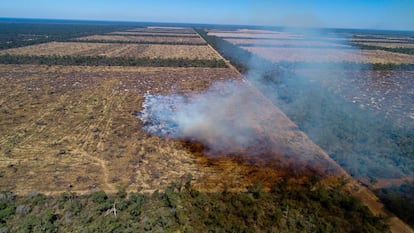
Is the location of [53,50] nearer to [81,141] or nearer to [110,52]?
[110,52]

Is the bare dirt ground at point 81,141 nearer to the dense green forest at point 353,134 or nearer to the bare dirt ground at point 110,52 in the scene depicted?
the dense green forest at point 353,134

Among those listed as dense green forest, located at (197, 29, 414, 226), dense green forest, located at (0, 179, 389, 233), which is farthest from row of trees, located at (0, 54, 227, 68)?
dense green forest, located at (0, 179, 389, 233)

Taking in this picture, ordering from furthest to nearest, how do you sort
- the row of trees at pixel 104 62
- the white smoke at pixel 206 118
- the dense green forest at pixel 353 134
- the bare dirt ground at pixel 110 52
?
the bare dirt ground at pixel 110 52, the row of trees at pixel 104 62, the white smoke at pixel 206 118, the dense green forest at pixel 353 134

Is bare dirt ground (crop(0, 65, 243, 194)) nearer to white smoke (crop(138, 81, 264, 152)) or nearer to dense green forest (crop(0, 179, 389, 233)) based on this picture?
dense green forest (crop(0, 179, 389, 233))

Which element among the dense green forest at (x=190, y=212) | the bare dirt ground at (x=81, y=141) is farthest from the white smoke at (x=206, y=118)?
the dense green forest at (x=190, y=212)

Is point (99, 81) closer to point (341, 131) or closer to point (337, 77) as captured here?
point (341, 131)

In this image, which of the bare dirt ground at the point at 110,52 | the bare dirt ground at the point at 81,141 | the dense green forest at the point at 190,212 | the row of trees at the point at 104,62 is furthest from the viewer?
the bare dirt ground at the point at 110,52

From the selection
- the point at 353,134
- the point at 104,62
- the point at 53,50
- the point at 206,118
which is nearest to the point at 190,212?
the point at 206,118

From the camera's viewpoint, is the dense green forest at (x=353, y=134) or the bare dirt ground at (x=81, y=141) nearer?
the bare dirt ground at (x=81, y=141)

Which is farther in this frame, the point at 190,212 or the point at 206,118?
the point at 206,118
